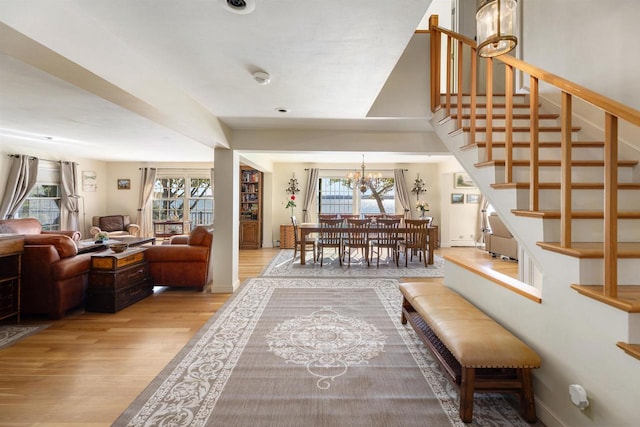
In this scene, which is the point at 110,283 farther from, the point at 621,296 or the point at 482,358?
the point at 621,296

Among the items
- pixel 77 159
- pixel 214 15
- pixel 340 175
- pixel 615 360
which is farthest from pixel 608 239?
pixel 77 159

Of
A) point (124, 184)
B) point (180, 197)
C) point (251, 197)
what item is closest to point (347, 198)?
point (251, 197)

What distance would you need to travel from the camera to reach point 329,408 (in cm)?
178

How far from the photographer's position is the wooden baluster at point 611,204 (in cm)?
120

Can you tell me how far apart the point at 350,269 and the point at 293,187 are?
3.82m

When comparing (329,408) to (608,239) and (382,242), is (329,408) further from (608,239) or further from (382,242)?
(382,242)

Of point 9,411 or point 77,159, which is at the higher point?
point 77,159

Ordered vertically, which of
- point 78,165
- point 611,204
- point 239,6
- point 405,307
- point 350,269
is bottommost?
point 350,269

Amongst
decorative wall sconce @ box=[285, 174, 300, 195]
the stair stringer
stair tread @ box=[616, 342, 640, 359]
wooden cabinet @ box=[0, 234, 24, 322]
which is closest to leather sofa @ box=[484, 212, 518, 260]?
the stair stringer

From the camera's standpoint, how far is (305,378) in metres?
2.08

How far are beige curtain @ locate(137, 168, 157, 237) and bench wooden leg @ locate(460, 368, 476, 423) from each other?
8.84 m

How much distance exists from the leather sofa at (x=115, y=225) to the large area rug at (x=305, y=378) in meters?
6.09

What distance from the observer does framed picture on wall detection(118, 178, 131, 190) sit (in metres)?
8.30

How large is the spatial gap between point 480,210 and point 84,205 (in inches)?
436
